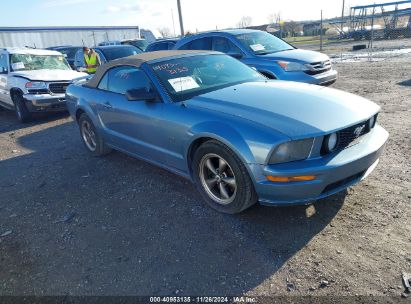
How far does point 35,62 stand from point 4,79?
2.95 feet

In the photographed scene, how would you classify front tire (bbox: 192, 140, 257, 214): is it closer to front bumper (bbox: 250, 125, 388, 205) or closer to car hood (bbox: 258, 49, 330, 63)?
front bumper (bbox: 250, 125, 388, 205)

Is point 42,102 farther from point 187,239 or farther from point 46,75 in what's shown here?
point 187,239

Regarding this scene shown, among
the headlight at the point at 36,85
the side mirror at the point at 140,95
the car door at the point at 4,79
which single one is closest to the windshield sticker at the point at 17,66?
the car door at the point at 4,79

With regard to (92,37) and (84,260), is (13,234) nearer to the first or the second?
(84,260)

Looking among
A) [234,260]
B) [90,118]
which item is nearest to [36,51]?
[90,118]

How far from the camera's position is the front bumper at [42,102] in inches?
321

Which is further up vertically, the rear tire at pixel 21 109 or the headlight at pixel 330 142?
the headlight at pixel 330 142

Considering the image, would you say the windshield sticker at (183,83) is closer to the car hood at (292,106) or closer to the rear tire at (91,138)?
the car hood at (292,106)

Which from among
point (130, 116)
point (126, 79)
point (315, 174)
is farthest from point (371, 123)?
point (126, 79)

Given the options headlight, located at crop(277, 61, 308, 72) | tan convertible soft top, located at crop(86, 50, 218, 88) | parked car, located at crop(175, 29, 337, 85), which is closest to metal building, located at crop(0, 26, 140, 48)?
parked car, located at crop(175, 29, 337, 85)

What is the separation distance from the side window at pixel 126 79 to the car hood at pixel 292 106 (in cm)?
84

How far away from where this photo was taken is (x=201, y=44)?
28.1 feet

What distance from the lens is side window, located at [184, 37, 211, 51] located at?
27.7ft

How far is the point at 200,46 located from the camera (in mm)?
8617
